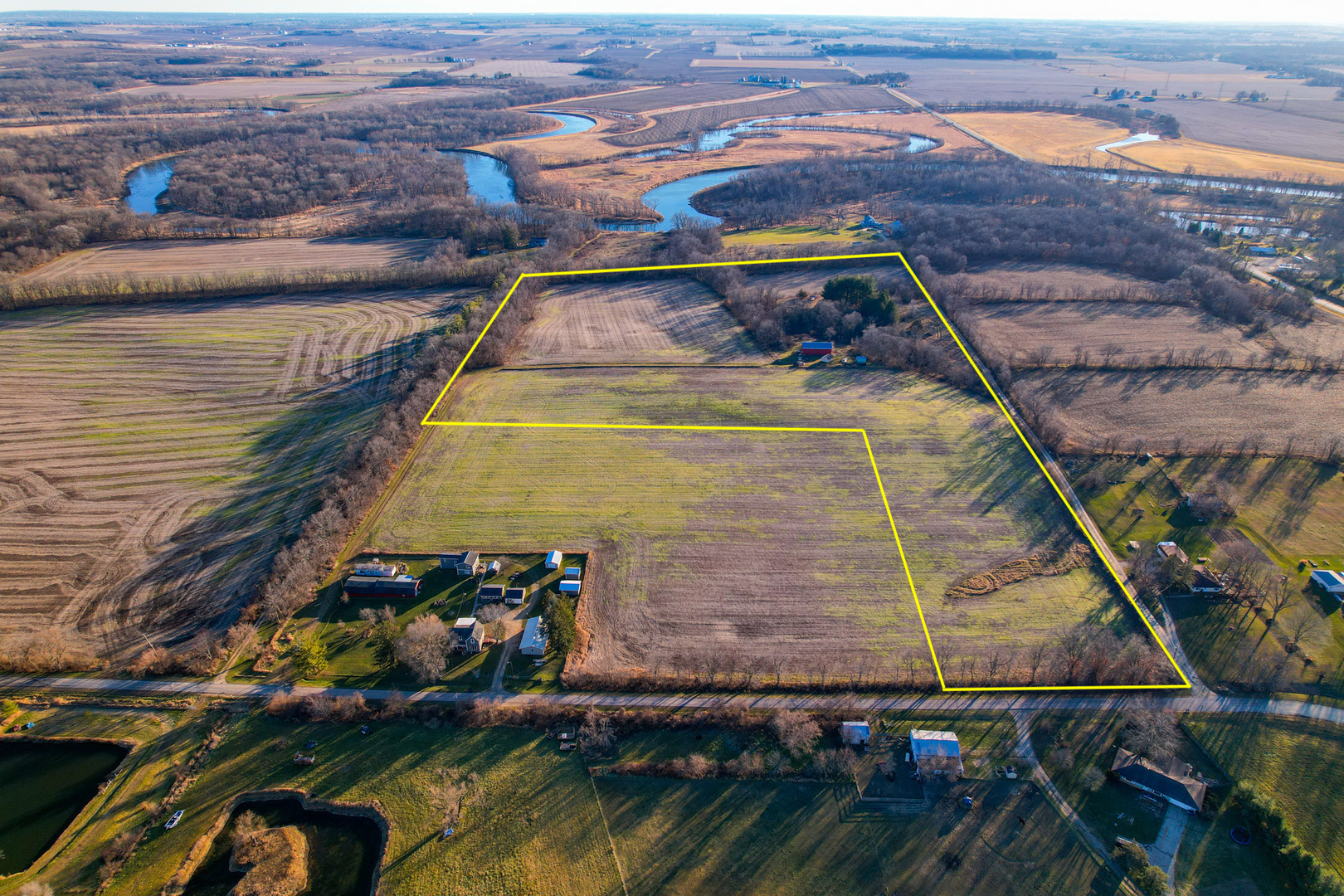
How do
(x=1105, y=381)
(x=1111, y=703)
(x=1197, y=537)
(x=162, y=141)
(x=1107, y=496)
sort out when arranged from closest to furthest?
(x=1111, y=703) < (x=1197, y=537) < (x=1107, y=496) < (x=1105, y=381) < (x=162, y=141)

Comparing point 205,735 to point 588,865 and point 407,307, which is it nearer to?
point 588,865

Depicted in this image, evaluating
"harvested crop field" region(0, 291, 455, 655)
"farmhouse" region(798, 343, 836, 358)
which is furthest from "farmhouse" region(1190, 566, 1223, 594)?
"harvested crop field" region(0, 291, 455, 655)

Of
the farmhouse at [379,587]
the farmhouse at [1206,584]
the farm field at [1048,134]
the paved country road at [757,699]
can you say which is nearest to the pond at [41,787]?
the paved country road at [757,699]

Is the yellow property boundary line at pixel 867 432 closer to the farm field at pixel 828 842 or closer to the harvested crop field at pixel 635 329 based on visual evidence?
the harvested crop field at pixel 635 329

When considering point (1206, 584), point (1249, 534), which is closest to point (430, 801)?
point (1206, 584)

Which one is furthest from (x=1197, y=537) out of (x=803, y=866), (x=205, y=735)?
(x=205, y=735)

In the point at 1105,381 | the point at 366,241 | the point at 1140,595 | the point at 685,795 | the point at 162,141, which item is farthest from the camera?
the point at 162,141
